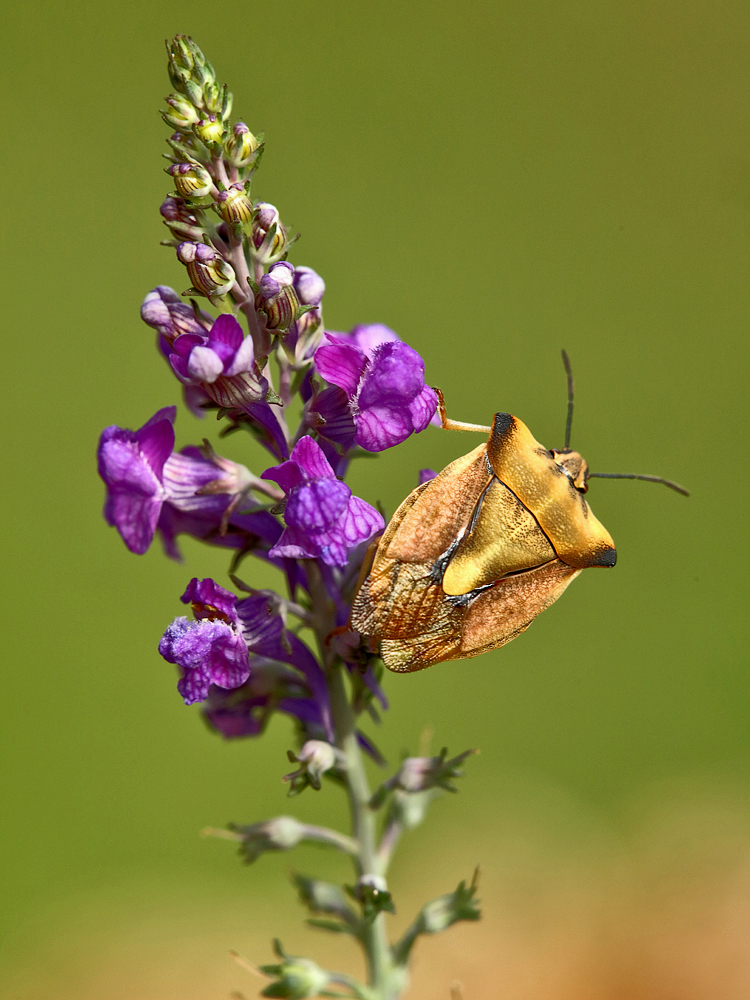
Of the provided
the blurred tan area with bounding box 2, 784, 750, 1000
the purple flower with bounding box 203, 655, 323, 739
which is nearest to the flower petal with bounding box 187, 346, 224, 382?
the purple flower with bounding box 203, 655, 323, 739

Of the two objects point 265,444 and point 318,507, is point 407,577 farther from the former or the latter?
point 265,444

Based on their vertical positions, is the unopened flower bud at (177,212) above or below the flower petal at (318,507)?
above

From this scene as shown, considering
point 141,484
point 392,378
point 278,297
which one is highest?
point 278,297

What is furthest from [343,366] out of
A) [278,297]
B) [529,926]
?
[529,926]

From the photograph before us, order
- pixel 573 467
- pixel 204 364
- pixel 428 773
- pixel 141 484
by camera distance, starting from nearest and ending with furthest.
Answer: pixel 204 364
pixel 141 484
pixel 573 467
pixel 428 773

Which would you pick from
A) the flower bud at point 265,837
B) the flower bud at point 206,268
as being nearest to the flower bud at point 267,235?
the flower bud at point 206,268

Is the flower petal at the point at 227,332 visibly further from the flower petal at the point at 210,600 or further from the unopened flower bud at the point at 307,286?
the flower petal at the point at 210,600

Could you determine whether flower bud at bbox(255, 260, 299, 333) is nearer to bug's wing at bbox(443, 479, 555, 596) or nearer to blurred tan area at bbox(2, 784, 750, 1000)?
bug's wing at bbox(443, 479, 555, 596)
